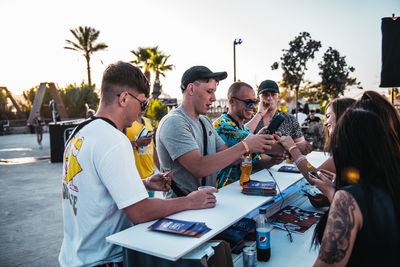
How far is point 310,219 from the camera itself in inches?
105

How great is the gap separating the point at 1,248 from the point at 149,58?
3015cm

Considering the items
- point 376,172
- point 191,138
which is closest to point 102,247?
point 191,138

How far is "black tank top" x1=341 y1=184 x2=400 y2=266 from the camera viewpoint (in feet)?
3.91

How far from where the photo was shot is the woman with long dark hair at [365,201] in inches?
46.8

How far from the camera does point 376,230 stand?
1192 millimetres

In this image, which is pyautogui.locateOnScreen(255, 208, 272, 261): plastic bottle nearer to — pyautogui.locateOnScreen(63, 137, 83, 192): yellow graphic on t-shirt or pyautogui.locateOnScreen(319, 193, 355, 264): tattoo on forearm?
pyautogui.locateOnScreen(319, 193, 355, 264): tattoo on forearm

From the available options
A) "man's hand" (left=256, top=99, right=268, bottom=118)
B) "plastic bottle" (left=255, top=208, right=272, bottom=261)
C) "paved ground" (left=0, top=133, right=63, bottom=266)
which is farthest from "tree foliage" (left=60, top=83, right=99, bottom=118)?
"plastic bottle" (left=255, top=208, right=272, bottom=261)

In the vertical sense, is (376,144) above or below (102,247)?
above

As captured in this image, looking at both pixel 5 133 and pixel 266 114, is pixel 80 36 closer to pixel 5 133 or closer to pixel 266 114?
pixel 5 133

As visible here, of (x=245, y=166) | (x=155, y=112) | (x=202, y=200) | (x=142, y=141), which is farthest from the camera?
(x=155, y=112)

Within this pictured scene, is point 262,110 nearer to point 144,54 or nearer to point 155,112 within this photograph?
point 155,112

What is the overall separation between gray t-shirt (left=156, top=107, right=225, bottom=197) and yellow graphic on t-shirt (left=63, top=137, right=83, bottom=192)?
0.86 metres

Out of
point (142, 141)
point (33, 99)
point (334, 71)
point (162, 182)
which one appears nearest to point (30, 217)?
point (142, 141)

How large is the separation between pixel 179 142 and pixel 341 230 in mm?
1370
